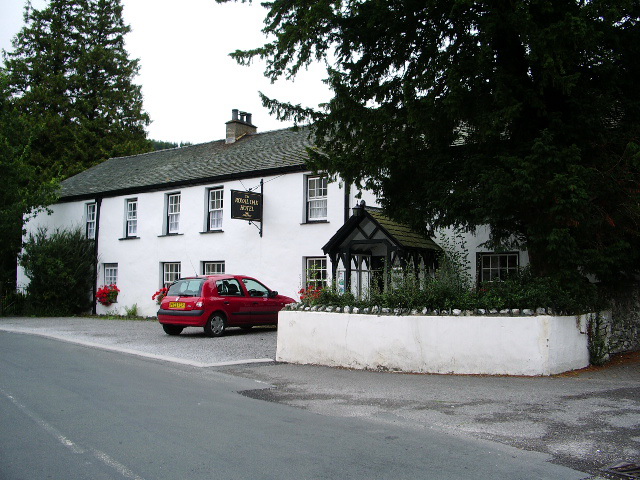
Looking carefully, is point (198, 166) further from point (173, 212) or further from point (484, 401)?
point (484, 401)

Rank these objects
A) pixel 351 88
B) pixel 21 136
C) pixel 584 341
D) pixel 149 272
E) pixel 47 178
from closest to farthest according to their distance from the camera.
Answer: pixel 584 341
pixel 351 88
pixel 149 272
pixel 21 136
pixel 47 178

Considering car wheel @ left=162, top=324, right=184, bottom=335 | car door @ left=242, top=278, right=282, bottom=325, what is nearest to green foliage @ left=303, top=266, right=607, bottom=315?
car door @ left=242, top=278, right=282, bottom=325

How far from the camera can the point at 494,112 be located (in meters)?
10.2

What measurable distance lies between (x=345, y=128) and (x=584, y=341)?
6.26 m

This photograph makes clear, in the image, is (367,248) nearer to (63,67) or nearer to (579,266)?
(579,266)

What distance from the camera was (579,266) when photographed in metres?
10.9

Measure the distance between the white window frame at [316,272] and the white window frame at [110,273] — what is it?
1128 centimetres

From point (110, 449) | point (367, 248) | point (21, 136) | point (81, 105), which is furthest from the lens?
point (81, 105)

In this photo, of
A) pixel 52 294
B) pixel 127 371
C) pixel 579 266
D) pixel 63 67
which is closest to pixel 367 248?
pixel 579 266

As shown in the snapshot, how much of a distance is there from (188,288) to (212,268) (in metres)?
6.79

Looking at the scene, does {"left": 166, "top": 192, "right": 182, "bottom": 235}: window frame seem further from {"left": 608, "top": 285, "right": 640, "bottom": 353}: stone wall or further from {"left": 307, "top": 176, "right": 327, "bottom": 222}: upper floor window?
{"left": 608, "top": 285, "right": 640, "bottom": 353}: stone wall

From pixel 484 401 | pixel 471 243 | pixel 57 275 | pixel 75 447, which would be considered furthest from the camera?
pixel 57 275

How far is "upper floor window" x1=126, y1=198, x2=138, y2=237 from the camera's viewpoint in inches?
1034

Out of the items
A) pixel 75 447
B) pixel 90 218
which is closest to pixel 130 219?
pixel 90 218
